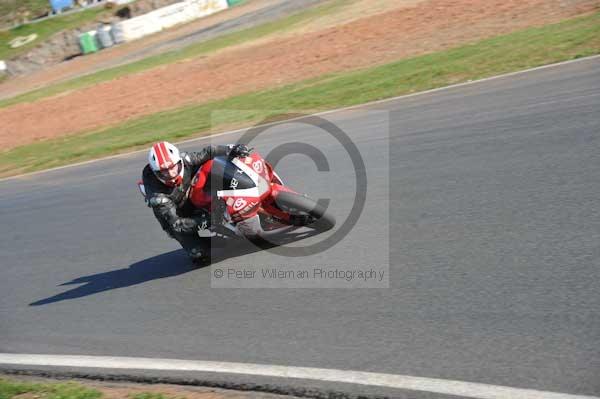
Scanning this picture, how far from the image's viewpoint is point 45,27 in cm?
4738

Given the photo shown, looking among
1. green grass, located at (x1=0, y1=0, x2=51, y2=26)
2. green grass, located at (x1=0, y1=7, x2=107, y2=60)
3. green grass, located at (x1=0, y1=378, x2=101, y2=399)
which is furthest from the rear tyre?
green grass, located at (x1=0, y1=0, x2=51, y2=26)

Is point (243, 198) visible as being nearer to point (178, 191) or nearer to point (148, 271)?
point (178, 191)

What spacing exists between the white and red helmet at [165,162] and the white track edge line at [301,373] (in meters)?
1.88

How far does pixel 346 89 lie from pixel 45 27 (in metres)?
37.1

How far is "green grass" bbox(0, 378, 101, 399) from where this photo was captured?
503 cm

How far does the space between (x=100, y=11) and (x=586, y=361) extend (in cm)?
4767

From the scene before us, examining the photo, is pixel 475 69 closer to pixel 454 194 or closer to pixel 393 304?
pixel 454 194

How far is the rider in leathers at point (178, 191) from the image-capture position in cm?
692

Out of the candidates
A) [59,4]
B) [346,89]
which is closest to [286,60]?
[346,89]

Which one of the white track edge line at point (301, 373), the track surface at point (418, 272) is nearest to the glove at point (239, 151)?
the track surface at point (418, 272)

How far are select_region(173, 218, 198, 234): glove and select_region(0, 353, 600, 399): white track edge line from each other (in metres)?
1.61

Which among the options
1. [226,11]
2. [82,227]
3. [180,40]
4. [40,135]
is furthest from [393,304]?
[226,11]

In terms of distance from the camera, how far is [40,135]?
21141 millimetres

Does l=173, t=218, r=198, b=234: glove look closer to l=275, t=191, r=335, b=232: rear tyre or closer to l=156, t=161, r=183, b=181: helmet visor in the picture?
l=156, t=161, r=183, b=181: helmet visor
